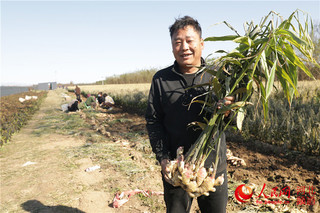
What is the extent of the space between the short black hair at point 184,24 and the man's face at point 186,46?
23 millimetres

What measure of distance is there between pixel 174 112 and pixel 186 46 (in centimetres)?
47

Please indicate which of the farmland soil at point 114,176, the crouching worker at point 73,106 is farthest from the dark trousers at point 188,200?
the crouching worker at point 73,106

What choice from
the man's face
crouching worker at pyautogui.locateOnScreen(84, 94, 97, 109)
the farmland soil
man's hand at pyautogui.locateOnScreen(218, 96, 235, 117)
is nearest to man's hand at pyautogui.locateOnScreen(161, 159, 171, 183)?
man's hand at pyautogui.locateOnScreen(218, 96, 235, 117)

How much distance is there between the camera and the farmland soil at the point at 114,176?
9.75 feet

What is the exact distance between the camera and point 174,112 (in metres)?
1.61

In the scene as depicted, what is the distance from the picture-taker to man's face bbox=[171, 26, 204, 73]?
4.85 feet

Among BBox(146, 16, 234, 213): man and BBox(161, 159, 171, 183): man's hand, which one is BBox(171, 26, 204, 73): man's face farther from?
BBox(161, 159, 171, 183): man's hand

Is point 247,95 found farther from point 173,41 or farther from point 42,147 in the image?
point 42,147

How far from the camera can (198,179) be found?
1321 mm

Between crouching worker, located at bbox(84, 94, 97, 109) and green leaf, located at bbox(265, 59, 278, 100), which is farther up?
green leaf, located at bbox(265, 59, 278, 100)

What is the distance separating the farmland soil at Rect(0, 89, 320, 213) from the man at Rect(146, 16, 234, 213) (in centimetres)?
142

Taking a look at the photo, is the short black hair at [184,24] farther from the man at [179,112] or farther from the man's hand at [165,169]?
the man's hand at [165,169]

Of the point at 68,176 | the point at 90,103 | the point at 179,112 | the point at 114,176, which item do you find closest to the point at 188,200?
the point at 179,112

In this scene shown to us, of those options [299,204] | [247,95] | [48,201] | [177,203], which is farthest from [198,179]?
[48,201]
